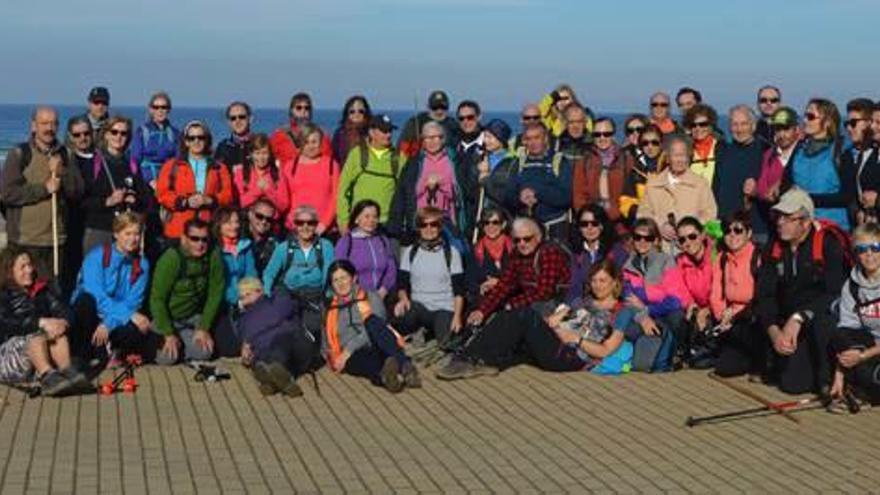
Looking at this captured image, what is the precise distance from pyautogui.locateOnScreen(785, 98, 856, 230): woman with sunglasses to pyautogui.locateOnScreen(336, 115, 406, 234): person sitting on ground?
339cm

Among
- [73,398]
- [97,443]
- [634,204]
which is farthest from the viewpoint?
[634,204]

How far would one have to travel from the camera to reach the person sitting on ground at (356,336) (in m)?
10.0

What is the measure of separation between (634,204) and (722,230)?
0.90 m

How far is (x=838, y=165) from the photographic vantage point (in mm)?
10898

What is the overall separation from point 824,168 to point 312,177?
4.24 meters

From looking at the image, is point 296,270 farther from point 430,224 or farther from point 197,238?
point 430,224

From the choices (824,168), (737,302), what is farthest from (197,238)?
(824,168)

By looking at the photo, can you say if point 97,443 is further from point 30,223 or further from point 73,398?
point 30,223

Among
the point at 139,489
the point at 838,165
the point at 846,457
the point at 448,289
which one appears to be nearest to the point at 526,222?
the point at 448,289

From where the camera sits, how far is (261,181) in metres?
11.8

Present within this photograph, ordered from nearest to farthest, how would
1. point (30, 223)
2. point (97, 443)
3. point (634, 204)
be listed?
point (97, 443), point (30, 223), point (634, 204)

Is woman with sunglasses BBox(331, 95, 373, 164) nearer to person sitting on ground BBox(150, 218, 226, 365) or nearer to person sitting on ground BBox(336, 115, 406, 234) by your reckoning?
person sitting on ground BBox(336, 115, 406, 234)

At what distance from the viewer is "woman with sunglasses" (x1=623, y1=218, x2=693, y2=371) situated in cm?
1067

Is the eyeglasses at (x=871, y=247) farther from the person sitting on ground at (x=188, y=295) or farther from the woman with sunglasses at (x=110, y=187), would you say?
the woman with sunglasses at (x=110, y=187)
